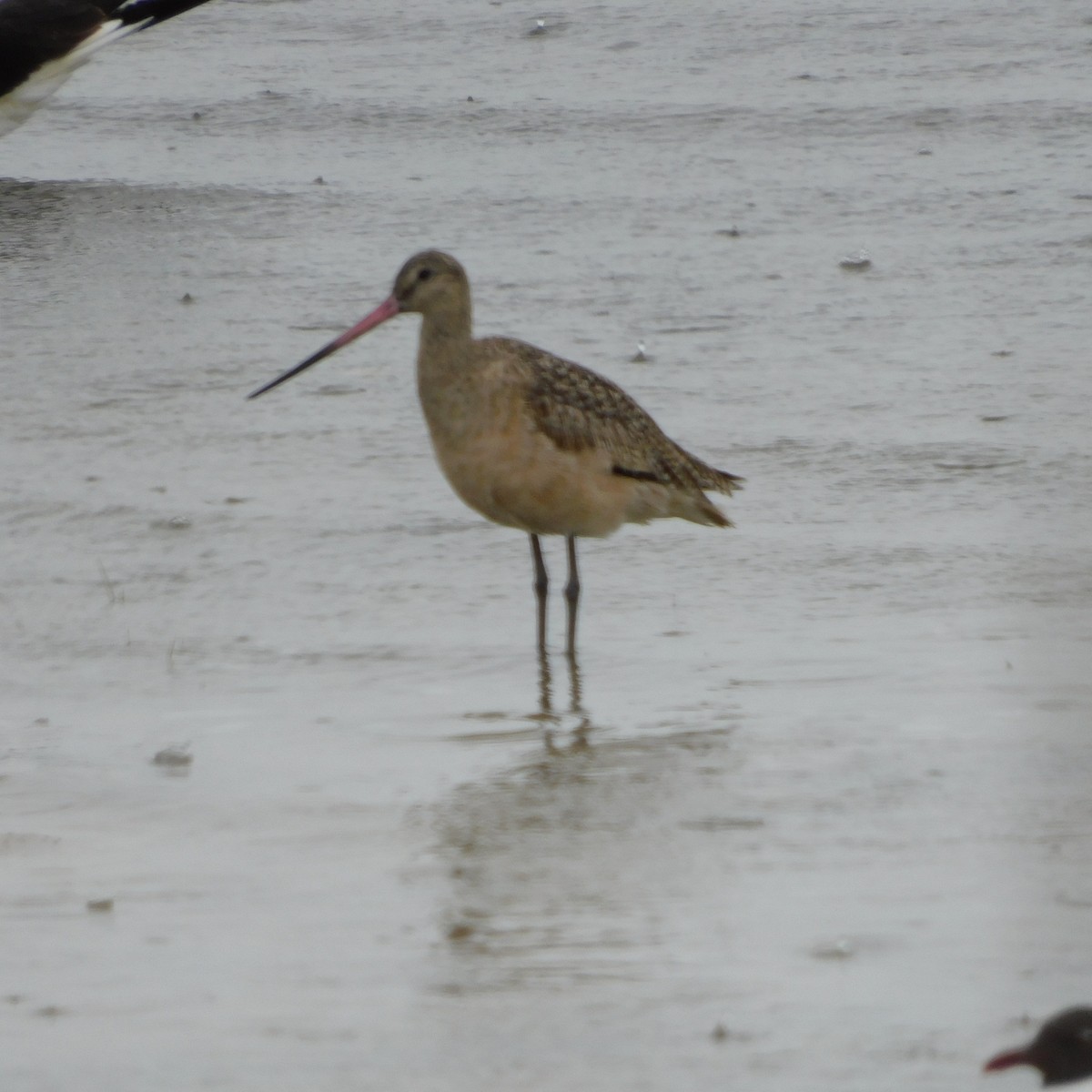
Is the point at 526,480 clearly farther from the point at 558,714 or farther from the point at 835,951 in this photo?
the point at 835,951

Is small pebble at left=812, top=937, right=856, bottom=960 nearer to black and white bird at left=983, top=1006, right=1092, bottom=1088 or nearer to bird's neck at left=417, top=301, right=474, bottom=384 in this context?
black and white bird at left=983, top=1006, right=1092, bottom=1088

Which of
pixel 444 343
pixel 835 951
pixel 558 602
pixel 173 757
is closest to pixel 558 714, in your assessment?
pixel 173 757

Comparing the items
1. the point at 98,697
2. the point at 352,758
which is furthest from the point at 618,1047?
the point at 98,697

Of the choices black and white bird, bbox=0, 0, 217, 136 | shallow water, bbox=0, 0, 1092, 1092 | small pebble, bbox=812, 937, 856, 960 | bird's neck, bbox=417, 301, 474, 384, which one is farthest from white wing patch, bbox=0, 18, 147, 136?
small pebble, bbox=812, 937, 856, 960

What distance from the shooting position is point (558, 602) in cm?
708

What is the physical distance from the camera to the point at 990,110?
43.3ft

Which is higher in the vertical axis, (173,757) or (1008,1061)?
(1008,1061)

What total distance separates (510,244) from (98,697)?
543 cm

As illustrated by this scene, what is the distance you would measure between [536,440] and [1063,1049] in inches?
151

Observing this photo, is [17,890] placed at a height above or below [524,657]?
above

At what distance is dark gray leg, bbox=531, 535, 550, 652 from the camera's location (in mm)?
6539

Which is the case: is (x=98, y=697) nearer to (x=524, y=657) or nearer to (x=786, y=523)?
(x=524, y=657)

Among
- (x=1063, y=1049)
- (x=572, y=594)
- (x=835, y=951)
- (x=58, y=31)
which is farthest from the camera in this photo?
(x=58, y=31)

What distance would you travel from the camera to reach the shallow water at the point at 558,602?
13.4ft
